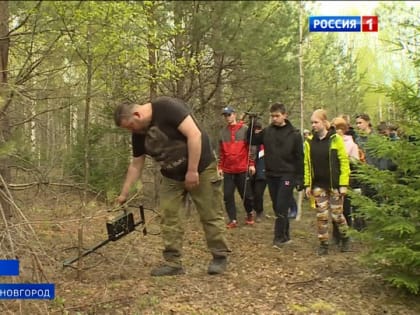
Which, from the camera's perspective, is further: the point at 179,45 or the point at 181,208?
the point at 181,208

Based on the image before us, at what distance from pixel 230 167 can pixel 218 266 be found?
2680 millimetres

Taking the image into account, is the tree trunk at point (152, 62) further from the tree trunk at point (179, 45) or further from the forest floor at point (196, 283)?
the forest floor at point (196, 283)

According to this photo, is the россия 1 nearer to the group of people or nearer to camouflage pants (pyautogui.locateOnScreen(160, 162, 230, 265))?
the group of people

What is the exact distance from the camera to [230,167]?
757 centimetres

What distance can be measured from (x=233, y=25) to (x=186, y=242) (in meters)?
4.20

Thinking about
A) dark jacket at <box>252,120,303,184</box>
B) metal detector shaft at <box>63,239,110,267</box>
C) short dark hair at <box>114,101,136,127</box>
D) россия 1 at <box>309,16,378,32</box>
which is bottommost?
metal detector shaft at <box>63,239,110,267</box>

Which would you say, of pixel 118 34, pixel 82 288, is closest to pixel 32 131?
pixel 82 288

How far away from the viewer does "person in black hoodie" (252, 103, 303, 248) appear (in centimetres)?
631

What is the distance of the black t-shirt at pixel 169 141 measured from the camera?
4.42 metres

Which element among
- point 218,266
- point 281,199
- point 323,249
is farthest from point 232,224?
point 218,266

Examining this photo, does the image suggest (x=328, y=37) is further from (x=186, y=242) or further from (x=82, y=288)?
(x=82, y=288)

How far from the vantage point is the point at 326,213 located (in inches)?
237

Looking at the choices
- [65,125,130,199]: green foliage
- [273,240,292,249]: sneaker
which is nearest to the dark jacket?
[273,240,292,249]: sneaker

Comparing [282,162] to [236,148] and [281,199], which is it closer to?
[281,199]
